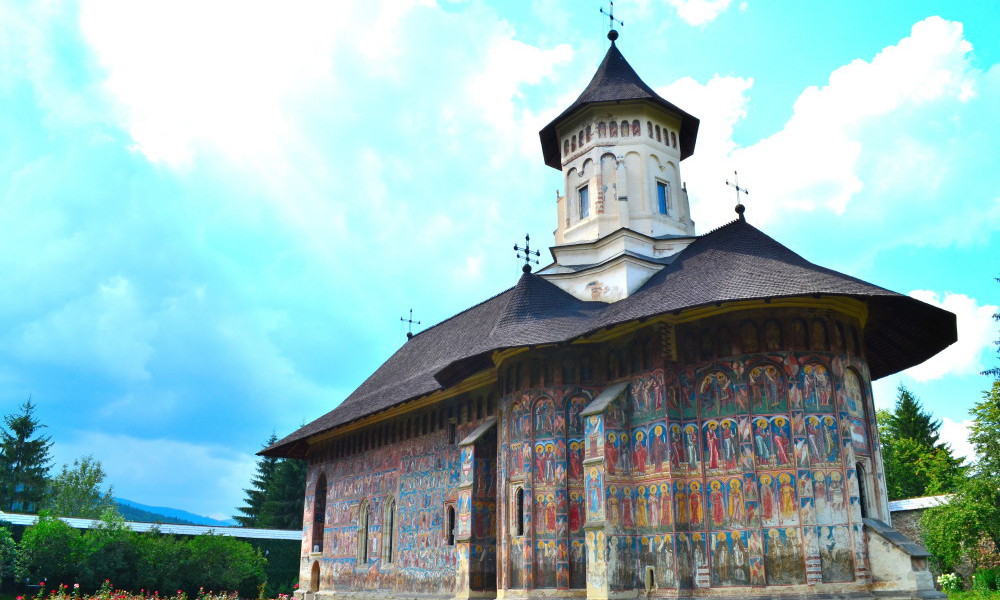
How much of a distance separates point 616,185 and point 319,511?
583 inches

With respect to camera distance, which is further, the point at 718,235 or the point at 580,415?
the point at 718,235

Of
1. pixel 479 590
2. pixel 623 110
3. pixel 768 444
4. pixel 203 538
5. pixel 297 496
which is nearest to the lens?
pixel 768 444

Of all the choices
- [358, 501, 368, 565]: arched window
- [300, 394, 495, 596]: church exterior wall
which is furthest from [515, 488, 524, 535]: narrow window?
[358, 501, 368, 565]: arched window

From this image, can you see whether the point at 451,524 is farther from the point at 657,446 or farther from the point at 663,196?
the point at 663,196

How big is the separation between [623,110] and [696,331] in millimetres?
8755

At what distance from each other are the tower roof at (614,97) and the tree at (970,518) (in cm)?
1143

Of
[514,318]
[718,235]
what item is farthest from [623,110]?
[514,318]

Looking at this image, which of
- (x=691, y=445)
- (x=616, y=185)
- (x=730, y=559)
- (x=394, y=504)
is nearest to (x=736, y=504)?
(x=730, y=559)

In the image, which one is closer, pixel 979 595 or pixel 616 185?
pixel 979 595

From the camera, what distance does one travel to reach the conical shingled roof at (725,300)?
13828 mm

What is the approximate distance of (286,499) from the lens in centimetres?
4381

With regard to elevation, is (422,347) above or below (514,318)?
above

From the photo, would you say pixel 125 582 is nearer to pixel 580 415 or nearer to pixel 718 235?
pixel 580 415

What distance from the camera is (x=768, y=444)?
44.1ft
